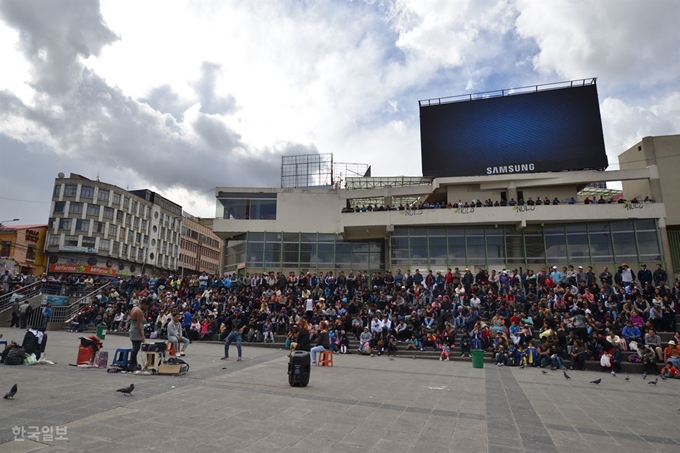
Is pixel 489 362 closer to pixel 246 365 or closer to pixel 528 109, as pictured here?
pixel 246 365

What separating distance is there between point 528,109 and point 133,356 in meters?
31.4

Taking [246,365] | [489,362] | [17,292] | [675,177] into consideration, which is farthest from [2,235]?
[675,177]

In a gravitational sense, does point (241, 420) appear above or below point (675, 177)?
below

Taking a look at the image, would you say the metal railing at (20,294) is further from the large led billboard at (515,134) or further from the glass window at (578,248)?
the glass window at (578,248)

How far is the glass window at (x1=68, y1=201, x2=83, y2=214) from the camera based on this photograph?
59912 mm

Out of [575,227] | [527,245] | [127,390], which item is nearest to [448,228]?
[527,245]

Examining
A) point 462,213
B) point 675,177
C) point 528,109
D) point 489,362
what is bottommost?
point 489,362

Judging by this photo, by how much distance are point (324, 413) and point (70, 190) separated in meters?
67.2

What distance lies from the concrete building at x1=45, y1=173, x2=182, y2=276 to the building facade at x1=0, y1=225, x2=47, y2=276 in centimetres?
106

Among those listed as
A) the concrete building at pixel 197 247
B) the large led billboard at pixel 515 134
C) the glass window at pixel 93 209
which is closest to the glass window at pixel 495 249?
the large led billboard at pixel 515 134

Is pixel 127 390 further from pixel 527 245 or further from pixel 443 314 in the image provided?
pixel 527 245

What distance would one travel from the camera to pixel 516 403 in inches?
339

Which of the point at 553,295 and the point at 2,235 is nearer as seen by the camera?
the point at 553,295

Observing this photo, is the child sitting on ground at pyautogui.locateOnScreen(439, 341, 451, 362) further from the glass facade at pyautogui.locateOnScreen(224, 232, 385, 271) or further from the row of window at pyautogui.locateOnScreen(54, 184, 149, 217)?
the row of window at pyautogui.locateOnScreen(54, 184, 149, 217)
